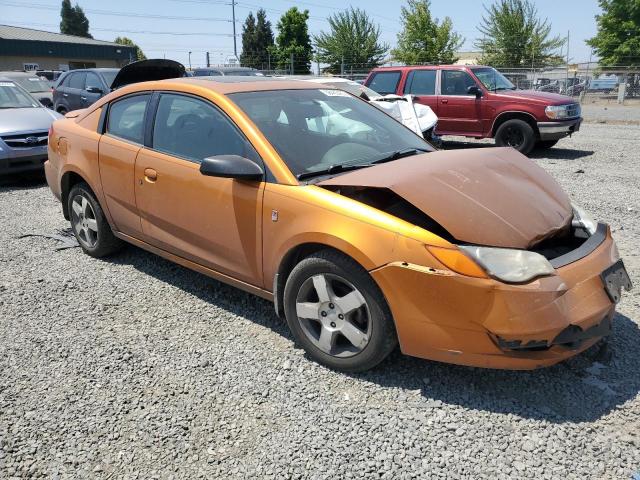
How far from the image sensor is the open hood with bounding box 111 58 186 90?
22.5ft

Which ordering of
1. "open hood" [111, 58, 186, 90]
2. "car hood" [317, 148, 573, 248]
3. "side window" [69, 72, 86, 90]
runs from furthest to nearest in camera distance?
1. "side window" [69, 72, 86, 90]
2. "open hood" [111, 58, 186, 90]
3. "car hood" [317, 148, 573, 248]

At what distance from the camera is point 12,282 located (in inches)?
171

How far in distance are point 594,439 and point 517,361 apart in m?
0.47

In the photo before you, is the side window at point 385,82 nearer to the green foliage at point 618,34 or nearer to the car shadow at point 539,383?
the car shadow at point 539,383

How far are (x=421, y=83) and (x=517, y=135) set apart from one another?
2.36 meters

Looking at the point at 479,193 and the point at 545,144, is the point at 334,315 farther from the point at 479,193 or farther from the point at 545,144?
the point at 545,144

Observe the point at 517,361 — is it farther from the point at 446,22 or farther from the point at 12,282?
the point at 446,22

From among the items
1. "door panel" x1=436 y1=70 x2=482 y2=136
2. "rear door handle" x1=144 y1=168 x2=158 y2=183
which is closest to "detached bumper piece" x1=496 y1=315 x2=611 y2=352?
"rear door handle" x1=144 y1=168 x2=158 y2=183

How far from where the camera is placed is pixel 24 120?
8.36m

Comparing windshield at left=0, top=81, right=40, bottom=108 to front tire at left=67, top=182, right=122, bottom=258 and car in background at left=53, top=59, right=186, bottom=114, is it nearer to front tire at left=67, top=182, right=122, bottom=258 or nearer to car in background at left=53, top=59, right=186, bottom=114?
car in background at left=53, top=59, right=186, bottom=114

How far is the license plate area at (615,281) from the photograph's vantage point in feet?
8.77

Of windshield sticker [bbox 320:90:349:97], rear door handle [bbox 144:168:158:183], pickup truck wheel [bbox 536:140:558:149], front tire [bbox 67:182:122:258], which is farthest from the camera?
pickup truck wheel [bbox 536:140:558:149]

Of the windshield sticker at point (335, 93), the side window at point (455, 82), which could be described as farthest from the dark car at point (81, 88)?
the windshield sticker at point (335, 93)

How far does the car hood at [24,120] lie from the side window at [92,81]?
372cm
